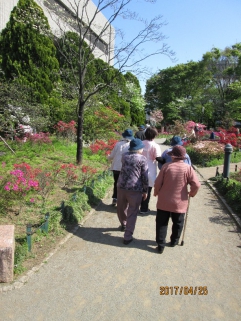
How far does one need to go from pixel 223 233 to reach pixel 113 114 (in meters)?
9.88

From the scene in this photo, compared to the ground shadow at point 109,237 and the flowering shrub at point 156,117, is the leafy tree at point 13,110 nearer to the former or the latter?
the ground shadow at point 109,237

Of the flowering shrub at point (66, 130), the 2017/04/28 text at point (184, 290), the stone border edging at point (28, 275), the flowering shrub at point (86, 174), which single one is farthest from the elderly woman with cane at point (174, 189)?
the flowering shrub at point (66, 130)

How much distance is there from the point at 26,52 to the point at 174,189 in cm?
1176

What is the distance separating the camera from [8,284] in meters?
3.34

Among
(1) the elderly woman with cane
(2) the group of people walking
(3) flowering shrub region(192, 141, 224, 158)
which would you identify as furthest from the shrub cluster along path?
(3) flowering shrub region(192, 141, 224, 158)

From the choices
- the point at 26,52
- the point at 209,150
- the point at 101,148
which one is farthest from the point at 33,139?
the point at 209,150

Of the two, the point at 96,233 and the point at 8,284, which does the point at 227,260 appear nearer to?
the point at 96,233

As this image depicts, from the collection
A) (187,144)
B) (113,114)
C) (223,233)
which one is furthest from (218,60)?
(223,233)

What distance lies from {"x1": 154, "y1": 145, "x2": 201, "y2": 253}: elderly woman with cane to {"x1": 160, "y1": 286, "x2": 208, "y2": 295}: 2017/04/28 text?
878 mm

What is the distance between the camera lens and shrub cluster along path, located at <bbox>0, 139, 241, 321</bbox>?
3002mm

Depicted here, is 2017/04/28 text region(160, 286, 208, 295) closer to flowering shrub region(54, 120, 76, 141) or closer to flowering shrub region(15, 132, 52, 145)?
flowering shrub region(15, 132, 52, 145)

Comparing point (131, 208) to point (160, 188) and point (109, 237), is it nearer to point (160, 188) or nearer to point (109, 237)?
point (160, 188)

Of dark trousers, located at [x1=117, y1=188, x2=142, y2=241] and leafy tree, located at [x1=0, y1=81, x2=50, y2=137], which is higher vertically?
leafy tree, located at [x1=0, y1=81, x2=50, y2=137]

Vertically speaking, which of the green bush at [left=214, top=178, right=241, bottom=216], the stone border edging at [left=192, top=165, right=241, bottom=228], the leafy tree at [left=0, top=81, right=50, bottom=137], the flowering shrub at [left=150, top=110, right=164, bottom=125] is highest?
the flowering shrub at [left=150, top=110, right=164, bottom=125]
